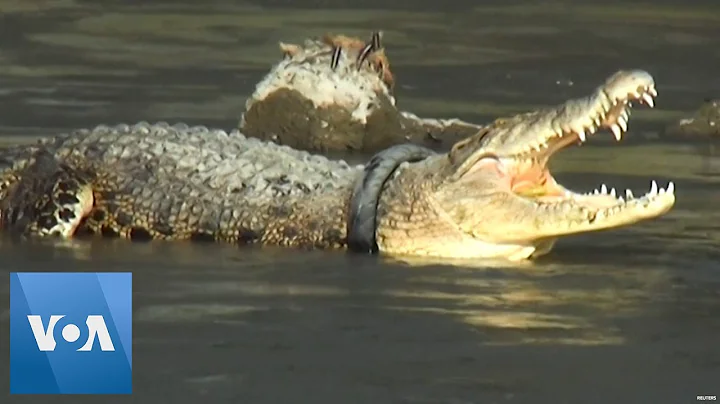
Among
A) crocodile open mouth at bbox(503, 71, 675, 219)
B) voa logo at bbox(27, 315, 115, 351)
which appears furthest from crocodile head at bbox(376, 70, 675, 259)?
voa logo at bbox(27, 315, 115, 351)

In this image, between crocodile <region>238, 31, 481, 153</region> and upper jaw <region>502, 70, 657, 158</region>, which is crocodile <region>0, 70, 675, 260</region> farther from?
crocodile <region>238, 31, 481, 153</region>

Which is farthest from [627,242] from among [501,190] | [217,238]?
[217,238]

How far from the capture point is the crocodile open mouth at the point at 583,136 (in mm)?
8430

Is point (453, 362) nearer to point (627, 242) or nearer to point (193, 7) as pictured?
point (627, 242)

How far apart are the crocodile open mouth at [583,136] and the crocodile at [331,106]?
3.14 metres

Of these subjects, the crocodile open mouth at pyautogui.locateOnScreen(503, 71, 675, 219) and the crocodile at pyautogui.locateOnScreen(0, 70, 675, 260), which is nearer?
the crocodile open mouth at pyautogui.locateOnScreen(503, 71, 675, 219)

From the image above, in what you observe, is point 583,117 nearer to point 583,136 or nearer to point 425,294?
point 583,136

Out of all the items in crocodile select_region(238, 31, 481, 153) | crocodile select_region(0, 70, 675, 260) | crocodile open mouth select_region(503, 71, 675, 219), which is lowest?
crocodile select_region(238, 31, 481, 153)

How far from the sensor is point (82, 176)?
928 centimetres

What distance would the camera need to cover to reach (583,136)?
339 inches

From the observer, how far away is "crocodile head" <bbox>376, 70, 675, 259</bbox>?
8.45 meters

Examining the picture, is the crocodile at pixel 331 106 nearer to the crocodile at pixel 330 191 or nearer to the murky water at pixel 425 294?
the murky water at pixel 425 294

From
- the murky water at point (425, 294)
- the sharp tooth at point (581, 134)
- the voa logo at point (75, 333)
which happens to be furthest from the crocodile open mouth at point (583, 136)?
the voa logo at point (75, 333)

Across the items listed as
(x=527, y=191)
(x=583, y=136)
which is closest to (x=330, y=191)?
(x=527, y=191)
